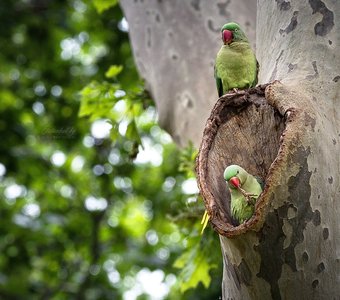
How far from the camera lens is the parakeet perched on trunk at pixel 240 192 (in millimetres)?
A: 2021

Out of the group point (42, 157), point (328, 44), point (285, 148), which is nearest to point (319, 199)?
point (285, 148)

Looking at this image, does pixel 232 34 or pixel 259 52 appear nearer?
pixel 259 52

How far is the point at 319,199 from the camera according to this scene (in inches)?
76.0

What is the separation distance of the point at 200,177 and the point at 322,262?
0.43 m

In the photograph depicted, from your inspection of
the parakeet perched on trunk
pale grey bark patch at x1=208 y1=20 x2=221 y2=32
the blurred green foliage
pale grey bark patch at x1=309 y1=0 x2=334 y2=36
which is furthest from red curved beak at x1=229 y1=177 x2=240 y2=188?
the blurred green foliage

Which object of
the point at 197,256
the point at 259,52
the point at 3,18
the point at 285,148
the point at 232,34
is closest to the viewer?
the point at 285,148

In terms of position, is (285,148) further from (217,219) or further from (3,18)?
(3,18)

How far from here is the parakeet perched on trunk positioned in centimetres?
202

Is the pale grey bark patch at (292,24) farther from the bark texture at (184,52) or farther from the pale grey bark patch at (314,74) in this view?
the bark texture at (184,52)

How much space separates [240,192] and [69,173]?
5645mm

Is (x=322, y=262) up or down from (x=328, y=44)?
down

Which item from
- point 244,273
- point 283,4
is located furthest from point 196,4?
point 244,273

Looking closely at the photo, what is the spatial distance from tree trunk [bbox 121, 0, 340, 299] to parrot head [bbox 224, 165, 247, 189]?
0.17 feet

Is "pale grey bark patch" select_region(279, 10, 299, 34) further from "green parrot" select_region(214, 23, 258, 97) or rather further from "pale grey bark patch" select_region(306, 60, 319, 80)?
"green parrot" select_region(214, 23, 258, 97)
